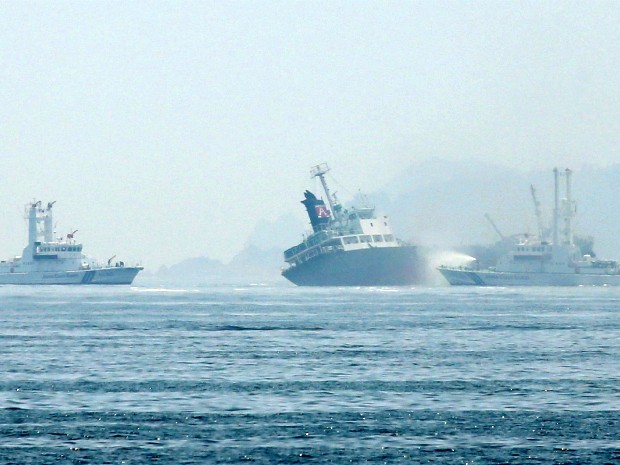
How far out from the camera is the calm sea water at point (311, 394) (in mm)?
38875

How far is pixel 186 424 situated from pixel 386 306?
103 meters

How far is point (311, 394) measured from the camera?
52500mm

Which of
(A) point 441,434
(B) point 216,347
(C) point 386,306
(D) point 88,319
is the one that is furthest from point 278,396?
(C) point 386,306

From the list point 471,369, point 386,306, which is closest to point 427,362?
point 471,369

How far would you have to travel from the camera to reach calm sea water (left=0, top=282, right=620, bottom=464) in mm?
38875

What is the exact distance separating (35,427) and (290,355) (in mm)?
31505

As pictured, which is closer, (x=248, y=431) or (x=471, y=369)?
(x=248, y=431)

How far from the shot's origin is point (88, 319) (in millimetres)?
116312

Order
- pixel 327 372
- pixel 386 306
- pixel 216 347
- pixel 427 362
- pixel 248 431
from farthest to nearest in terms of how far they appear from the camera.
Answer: pixel 386 306
pixel 216 347
pixel 427 362
pixel 327 372
pixel 248 431

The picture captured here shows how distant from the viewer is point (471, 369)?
63.1m

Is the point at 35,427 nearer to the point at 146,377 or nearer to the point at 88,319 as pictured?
the point at 146,377

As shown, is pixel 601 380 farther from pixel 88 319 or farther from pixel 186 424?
pixel 88 319

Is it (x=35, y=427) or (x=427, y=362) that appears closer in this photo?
(x=35, y=427)

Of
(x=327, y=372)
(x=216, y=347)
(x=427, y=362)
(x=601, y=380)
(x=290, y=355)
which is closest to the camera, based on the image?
(x=601, y=380)
